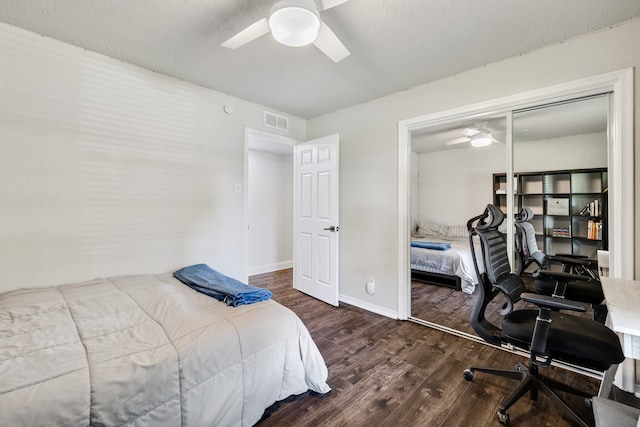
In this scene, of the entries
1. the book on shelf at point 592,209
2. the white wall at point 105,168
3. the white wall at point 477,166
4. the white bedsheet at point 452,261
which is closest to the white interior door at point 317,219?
the white wall at point 105,168

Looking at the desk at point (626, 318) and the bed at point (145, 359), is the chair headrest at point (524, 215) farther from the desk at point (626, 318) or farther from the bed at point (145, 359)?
the bed at point (145, 359)

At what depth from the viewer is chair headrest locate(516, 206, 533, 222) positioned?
8.13 ft

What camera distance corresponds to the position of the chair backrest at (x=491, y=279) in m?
1.79

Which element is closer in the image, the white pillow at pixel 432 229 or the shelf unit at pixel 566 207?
the shelf unit at pixel 566 207

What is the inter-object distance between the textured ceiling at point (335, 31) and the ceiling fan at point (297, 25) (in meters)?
0.24

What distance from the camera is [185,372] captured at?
4.15 feet

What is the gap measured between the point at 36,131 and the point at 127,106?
2.21ft

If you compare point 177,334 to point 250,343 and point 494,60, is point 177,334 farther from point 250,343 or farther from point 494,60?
point 494,60

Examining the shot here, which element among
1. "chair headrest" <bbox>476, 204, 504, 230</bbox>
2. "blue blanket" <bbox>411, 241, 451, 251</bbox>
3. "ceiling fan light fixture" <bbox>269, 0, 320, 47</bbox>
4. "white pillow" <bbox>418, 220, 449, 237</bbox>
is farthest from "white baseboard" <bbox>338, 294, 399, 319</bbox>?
"ceiling fan light fixture" <bbox>269, 0, 320, 47</bbox>

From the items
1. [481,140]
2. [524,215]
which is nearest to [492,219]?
[524,215]

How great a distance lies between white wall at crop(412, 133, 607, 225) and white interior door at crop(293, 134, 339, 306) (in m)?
1.69

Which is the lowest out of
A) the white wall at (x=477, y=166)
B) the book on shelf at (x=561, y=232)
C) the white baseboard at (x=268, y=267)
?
the white baseboard at (x=268, y=267)

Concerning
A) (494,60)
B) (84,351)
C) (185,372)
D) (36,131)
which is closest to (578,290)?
(494,60)

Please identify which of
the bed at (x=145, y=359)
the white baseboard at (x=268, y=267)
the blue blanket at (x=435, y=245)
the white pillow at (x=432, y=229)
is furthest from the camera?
the white baseboard at (x=268, y=267)
